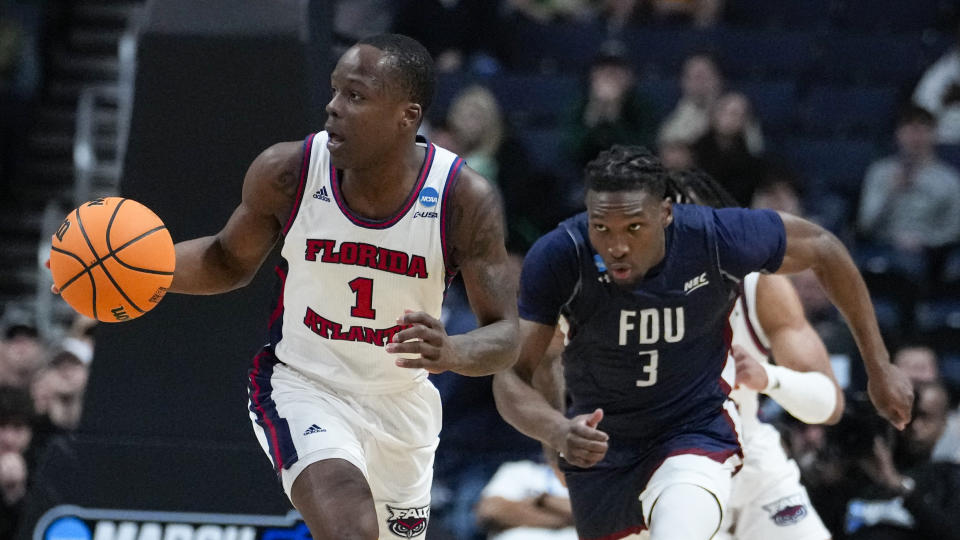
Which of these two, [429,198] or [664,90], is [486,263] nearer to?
[429,198]

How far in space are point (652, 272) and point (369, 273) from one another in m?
1.14

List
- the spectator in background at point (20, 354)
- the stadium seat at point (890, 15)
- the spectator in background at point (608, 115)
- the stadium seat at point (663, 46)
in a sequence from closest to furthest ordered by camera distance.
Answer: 1. the spectator in background at point (20, 354)
2. the spectator in background at point (608, 115)
3. the stadium seat at point (663, 46)
4. the stadium seat at point (890, 15)

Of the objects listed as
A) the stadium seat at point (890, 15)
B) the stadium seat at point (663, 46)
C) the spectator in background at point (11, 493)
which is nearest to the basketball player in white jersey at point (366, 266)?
the spectator in background at point (11, 493)

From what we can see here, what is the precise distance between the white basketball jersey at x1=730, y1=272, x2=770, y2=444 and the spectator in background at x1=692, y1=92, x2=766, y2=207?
3346 mm

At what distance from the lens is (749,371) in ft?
18.2

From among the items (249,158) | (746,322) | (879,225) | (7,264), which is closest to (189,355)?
(249,158)

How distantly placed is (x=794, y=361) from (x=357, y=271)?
83.3 inches

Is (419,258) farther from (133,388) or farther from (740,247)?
(133,388)

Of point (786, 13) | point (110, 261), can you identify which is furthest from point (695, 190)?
point (786, 13)

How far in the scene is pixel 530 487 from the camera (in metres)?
7.44

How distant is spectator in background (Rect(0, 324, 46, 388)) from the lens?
362 inches

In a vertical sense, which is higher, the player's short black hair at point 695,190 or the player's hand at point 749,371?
the player's short black hair at point 695,190

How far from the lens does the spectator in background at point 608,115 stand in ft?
32.7

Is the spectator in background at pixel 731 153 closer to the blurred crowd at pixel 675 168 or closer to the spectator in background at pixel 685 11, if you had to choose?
the blurred crowd at pixel 675 168
